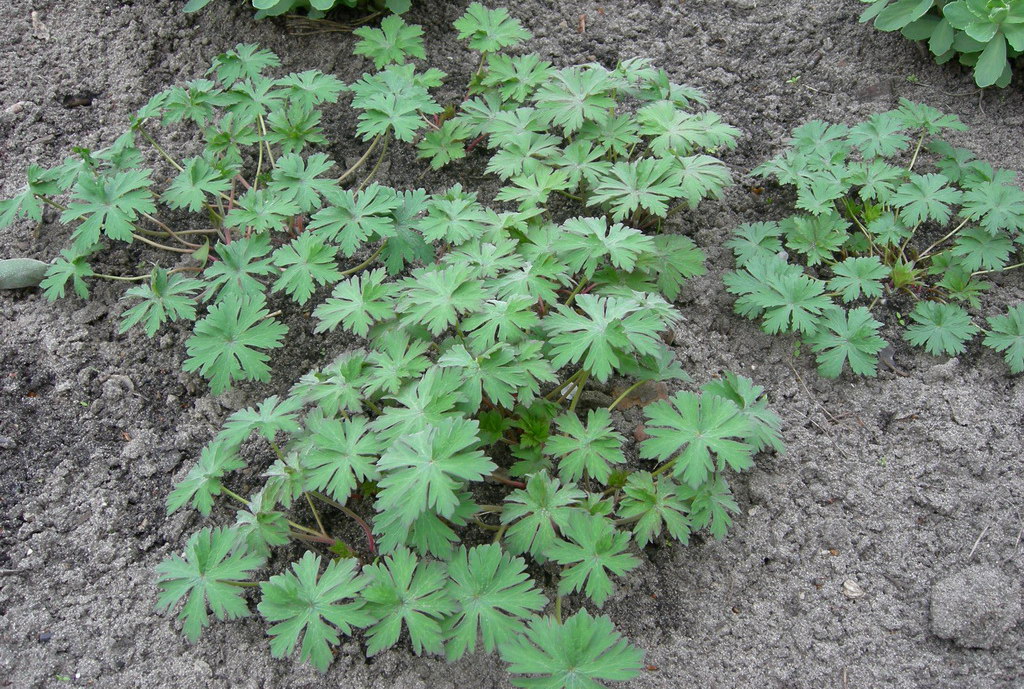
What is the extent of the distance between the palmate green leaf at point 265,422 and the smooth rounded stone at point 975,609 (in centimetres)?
187

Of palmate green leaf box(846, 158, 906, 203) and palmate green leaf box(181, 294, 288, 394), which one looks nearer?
palmate green leaf box(181, 294, 288, 394)

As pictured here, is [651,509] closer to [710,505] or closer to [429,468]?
[710,505]

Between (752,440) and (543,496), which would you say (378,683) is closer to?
(543,496)

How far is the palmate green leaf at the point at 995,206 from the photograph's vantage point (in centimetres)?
283

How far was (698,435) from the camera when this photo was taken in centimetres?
215

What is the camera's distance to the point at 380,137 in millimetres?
3182

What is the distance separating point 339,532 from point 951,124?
9.06ft

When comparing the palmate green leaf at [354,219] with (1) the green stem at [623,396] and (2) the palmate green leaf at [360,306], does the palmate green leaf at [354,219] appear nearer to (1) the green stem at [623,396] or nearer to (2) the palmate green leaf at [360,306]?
(2) the palmate green leaf at [360,306]

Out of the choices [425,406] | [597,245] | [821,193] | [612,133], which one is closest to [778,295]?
[821,193]

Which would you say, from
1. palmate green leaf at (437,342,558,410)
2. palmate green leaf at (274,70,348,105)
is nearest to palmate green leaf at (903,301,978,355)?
palmate green leaf at (437,342,558,410)

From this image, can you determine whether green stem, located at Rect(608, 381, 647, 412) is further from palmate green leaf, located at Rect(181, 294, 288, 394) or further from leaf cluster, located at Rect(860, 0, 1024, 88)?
leaf cluster, located at Rect(860, 0, 1024, 88)

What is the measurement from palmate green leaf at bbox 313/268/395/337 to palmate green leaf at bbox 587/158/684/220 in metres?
0.80

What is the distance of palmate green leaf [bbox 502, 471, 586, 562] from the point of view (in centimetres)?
207

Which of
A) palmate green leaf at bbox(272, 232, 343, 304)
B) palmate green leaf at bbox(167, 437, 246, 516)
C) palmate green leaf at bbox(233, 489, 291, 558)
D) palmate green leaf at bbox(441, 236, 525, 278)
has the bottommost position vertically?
palmate green leaf at bbox(233, 489, 291, 558)
